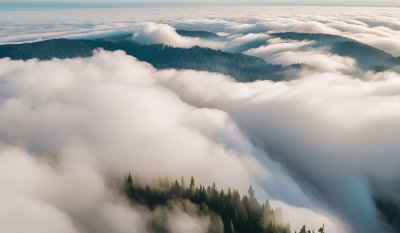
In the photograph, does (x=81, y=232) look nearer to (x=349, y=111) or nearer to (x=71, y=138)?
(x=71, y=138)

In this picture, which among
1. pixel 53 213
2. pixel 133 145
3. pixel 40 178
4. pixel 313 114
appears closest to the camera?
pixel 53 213

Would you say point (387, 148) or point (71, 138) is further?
point (71, 138)

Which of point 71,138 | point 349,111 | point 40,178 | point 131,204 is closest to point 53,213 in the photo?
point 131,204

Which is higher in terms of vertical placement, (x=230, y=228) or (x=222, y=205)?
(x=222, y=205)

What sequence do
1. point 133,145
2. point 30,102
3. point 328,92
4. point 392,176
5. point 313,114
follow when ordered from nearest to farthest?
point 392,176
point 133,145
point 313,114
point 328,92
point 30,102

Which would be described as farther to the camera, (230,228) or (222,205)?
(222,205)

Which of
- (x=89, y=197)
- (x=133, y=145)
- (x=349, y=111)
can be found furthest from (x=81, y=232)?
(x=349, y=111)

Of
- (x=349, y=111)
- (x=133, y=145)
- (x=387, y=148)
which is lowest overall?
(x=133, y=145)

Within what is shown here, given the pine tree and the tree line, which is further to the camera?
the tree line

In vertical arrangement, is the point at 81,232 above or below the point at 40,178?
above

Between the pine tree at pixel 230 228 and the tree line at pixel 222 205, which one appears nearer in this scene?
the pine tree at pixel 230 228
